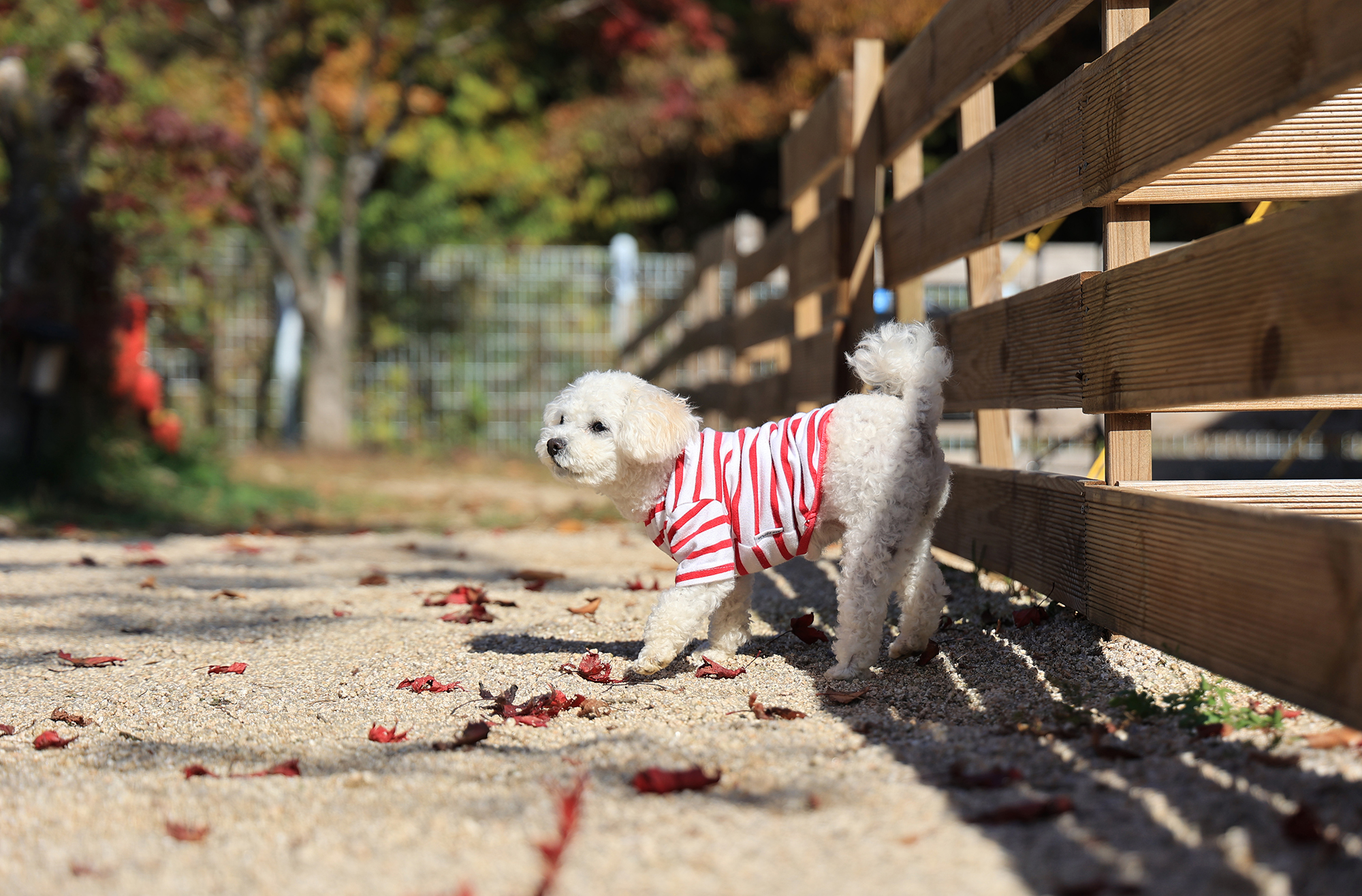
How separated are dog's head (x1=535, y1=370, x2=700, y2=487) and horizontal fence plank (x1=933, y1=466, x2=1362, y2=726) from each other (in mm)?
1047

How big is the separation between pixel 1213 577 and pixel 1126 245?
2.89 ft

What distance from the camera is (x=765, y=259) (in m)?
6.45

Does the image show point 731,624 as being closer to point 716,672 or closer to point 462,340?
point 716,672

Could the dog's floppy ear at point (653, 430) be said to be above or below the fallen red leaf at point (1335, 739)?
above

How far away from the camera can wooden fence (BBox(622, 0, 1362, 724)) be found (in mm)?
1799

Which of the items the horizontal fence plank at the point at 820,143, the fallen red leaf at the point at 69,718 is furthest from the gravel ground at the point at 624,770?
the horizontal fence plank at the point at 820,143

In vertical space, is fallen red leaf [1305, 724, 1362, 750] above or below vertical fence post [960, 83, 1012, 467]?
below

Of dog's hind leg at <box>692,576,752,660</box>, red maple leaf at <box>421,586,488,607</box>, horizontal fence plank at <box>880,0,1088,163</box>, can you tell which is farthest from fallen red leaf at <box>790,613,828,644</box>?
horizontal fence plank at <box>880,0,1088,163</box>

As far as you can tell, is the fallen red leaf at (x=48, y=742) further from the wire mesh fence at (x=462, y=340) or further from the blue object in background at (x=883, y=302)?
the wire mesh fence at (x=462, y=340)

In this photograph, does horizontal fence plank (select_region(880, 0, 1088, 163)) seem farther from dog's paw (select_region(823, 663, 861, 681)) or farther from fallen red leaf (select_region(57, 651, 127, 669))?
fallen red leaf (select_region(57, 651, 127, 669))

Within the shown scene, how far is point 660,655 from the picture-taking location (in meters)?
2.93

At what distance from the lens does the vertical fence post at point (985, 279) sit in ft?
11.8

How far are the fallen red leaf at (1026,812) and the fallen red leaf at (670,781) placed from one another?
0.49m

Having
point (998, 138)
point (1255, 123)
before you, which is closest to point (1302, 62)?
point (1255, 123)
